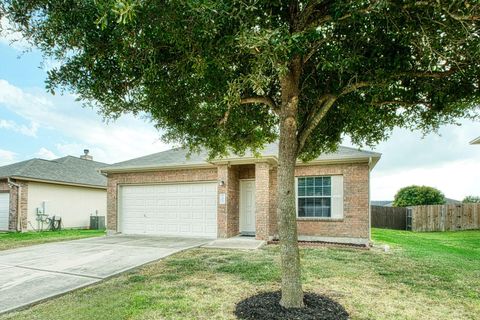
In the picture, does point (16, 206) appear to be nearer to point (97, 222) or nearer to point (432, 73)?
point (97, 222)

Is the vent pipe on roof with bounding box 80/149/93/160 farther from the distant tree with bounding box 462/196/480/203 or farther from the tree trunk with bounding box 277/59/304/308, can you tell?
the distant tree with bounding box 462/196/480/203

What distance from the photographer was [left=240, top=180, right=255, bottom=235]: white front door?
13.4 m

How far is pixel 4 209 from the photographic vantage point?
694 inches

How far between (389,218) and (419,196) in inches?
156

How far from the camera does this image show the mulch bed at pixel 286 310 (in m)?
4.28

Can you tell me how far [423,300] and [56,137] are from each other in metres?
19.9

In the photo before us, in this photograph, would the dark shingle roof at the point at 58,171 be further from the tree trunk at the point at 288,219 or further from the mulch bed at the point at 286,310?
the tree trunk at the point at 288,219

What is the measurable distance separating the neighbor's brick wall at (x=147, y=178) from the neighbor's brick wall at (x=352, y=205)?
4735 millimetres

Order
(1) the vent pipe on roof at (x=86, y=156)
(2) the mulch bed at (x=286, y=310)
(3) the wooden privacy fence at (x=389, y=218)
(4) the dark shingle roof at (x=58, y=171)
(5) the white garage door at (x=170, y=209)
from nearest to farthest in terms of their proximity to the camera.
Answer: (2) the mulch bed at (x=286, y=310) < (5) the white garage door at (x=170, y=209) < (4) the dark shingle roof at (x=58, y=171) < (3) the wooden privacy fence at (x=389, y=218) < (1) the vent pipe on roof at (x=86, y=156)

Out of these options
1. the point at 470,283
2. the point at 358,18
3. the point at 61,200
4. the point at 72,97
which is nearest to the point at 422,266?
the point at 470,283

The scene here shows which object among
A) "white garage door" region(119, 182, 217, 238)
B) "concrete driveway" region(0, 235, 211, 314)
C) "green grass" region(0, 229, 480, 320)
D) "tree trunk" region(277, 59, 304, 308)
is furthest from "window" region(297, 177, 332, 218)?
"tree trunk" region(277, 59, 304, 308)

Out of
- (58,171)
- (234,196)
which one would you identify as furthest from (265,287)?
(58,171)

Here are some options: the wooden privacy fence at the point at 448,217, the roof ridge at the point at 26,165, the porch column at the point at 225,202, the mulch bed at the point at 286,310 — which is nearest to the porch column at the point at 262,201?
the porch column at the point at 225,202

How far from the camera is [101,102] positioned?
5.43 metres
